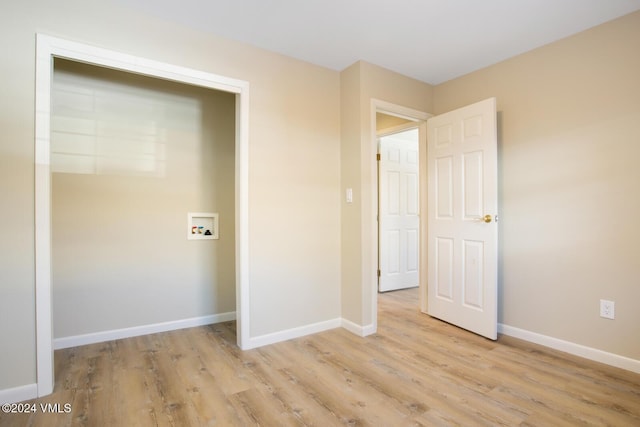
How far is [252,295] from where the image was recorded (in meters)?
2.62

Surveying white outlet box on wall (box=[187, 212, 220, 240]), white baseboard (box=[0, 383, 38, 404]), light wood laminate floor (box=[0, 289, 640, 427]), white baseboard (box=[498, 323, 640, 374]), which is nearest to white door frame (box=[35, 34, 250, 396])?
white baseboard (box=[0, 383, 38, 404])

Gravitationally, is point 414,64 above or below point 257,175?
above

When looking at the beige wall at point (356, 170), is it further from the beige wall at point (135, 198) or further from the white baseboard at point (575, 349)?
the beige wall at point (135, 198)

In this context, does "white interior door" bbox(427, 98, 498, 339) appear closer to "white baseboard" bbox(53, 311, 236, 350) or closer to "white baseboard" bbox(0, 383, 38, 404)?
"white baseboard" bbox(53, 311, 236, 350)

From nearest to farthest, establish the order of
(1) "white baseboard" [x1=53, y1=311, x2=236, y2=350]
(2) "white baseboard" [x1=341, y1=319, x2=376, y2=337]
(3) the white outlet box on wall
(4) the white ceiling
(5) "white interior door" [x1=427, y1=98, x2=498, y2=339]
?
(4) the white ceiling → (1) "white baseboard" [x1=53, y1=311, x2=236, y2=350] → (5) "white interior door" [x1=427, y1=98, x2=498, y2=339] → (2) "white baseboard" [x1=341, y1=319, x2=376, y2=337] → (3) the white outlet box on wall

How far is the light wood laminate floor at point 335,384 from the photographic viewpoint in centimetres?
169

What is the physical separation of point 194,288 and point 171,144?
141 cm

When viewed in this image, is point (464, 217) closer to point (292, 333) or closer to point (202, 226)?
point (292, 333)

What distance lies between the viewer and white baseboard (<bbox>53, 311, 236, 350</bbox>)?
258cm

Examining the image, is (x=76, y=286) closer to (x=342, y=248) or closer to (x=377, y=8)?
(x=342, y=248)

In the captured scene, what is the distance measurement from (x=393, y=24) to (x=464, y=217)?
1.76 metres

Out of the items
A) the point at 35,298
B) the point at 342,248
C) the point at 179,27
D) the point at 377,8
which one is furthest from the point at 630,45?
the point at 35,298

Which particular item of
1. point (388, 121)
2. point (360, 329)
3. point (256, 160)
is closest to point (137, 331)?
point (256, 160)

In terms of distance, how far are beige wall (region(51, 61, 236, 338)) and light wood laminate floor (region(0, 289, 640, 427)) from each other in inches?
15.4
